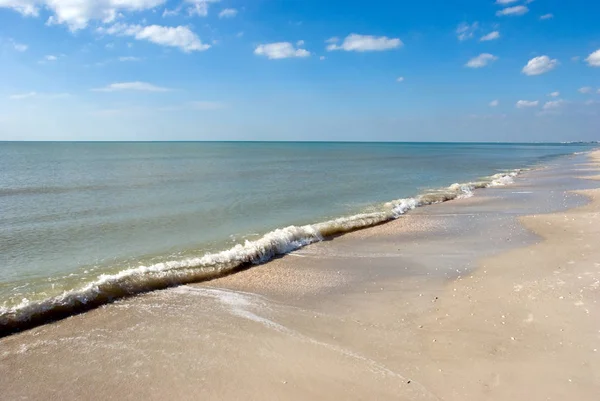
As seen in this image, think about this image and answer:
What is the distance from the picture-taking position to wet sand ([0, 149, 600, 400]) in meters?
5.54

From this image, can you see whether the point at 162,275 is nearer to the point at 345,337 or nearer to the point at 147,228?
the point at 345,337

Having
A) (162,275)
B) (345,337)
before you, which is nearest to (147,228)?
(162,275)

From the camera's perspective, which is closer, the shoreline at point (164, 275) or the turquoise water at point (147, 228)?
the shoreline at point (164, 275)

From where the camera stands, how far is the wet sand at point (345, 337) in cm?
554

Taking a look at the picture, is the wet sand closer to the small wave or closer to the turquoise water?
the small wave

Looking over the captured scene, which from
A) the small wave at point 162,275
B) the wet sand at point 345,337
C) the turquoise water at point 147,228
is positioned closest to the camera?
the wet sand at point 345,337

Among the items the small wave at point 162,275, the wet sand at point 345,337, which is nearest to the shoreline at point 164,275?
the small wave at point 162,275

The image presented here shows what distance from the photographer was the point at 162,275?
983 cm

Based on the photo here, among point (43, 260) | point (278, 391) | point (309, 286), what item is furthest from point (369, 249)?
point (43, 260)

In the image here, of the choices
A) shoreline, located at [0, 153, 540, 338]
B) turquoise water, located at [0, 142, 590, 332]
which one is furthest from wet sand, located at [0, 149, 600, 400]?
turquoise water, located at [0, 142, 590, 332]

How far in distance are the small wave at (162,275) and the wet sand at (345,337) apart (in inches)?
15.3

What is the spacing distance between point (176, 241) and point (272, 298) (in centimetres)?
629

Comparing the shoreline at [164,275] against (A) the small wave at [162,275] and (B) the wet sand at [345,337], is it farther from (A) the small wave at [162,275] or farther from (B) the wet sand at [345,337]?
(B) the wet sand at [345,337]

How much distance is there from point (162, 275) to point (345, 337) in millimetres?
5172
